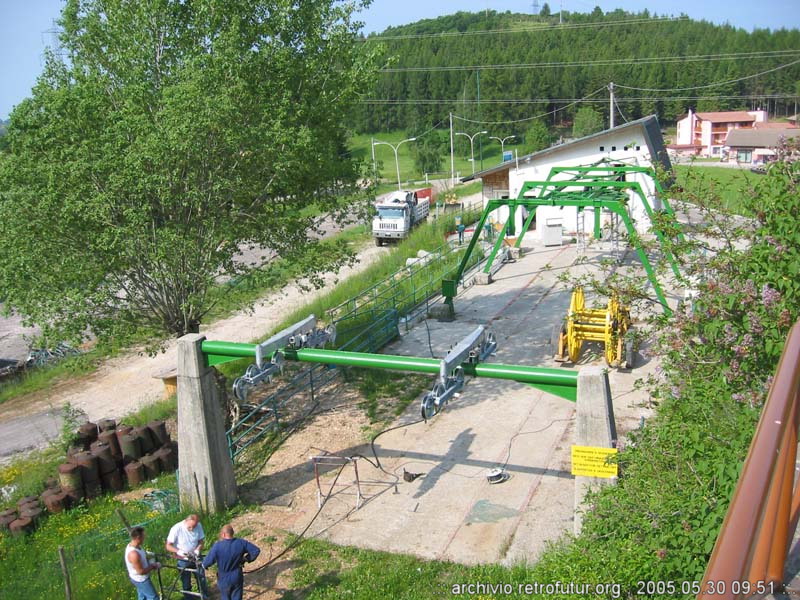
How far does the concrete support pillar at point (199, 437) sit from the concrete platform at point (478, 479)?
5.94 feet

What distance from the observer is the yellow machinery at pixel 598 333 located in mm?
16469

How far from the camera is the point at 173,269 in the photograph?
43.7ft

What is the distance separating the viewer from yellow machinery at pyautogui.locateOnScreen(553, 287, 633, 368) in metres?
16.5

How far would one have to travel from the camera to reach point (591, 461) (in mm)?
8445

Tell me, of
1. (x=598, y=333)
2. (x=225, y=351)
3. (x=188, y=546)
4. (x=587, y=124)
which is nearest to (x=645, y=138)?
(x=598, y=333)

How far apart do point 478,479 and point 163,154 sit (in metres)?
7.60

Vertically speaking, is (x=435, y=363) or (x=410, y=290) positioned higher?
(x=435, y=363)

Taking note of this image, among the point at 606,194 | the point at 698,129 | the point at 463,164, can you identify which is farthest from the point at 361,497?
the point at 698,129

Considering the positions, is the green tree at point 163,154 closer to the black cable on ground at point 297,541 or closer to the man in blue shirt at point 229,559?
the black cable on ground at point 297,541

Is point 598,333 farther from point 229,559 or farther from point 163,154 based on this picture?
point 229,559

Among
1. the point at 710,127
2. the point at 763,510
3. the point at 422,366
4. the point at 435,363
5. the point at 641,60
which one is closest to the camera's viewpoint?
the point at 763,510

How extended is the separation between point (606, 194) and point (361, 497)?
16097mm

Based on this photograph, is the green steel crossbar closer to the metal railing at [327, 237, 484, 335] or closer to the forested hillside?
the metal railing at [327, 237, 484, 335]

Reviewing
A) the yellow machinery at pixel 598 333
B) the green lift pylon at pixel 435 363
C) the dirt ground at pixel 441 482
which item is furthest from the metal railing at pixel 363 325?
the yellow machinery at pixel 598 333
